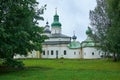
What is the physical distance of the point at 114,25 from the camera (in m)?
50.4

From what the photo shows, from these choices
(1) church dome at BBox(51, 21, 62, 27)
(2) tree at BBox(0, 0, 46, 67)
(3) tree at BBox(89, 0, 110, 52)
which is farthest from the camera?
(1) church dome at BBox(51, 21, 62, 27)

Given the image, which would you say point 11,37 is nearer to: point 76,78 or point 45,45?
point 76,78

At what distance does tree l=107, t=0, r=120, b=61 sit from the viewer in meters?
39.7

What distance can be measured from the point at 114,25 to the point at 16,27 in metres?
18.0

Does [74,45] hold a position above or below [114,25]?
above

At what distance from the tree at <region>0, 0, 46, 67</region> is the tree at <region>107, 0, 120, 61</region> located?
28.8 feet

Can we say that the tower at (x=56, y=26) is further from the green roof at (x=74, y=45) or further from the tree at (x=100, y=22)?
the tree at (x=100, y=22)

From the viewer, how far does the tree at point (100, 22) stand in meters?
69.1

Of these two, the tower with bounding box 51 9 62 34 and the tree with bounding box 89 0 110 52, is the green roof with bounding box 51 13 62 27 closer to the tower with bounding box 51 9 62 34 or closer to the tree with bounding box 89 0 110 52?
the tower with bounding box 51 9 62 34

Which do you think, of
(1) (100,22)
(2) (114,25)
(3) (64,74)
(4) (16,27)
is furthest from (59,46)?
(3) (64,74)

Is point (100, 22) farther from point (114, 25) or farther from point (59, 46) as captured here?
point (59, 46)

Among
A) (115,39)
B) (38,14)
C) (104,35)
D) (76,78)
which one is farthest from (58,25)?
(76,78)

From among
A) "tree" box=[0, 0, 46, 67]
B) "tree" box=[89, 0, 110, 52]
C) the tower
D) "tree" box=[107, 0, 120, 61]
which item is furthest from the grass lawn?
the tower

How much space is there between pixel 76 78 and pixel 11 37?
983 centimetres
